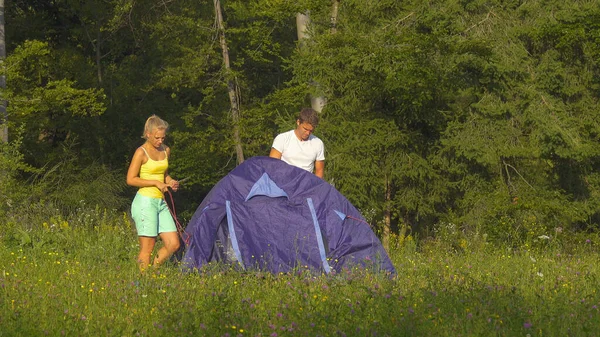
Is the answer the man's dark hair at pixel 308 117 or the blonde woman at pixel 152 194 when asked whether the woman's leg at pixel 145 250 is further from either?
the man's dark hair at pixel 308 117

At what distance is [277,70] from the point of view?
29.3 meters

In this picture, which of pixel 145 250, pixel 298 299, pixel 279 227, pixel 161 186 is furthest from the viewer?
pixel 279 227

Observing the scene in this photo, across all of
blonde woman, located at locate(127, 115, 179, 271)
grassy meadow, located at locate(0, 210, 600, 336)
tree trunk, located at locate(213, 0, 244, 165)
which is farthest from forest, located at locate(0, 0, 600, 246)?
blonde woman, located at locate(127, 115, 179, 271)

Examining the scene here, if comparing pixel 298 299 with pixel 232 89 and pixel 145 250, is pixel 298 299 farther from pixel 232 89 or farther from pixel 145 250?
pixel 232 89

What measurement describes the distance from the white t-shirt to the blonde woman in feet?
4.02

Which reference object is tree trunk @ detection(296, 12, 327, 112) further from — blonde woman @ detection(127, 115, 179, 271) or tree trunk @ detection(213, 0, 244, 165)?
blonde woman @ detection(127, 115, 179, 271)

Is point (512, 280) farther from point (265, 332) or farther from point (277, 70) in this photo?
point (277, 70)

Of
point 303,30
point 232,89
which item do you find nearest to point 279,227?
point 303,30

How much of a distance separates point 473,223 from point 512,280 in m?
9.59

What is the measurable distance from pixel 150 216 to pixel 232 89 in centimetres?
1804

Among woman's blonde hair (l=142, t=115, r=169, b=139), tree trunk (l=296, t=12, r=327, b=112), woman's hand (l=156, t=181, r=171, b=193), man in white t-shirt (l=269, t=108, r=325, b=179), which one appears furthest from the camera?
tree trunk (l=296, t=12, r=327, b=112)

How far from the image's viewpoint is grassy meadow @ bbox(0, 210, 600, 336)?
609 cm

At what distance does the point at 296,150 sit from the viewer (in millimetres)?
8961

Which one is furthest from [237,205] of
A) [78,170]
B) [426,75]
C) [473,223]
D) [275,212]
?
[78,170]
